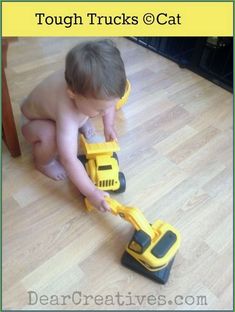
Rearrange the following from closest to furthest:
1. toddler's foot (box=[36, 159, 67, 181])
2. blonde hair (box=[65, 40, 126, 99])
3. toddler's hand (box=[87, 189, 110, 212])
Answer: blonde hair (box=[65, 40, 126, 99]) → toddler's hand (box=[87, 189, 110, 212]) → toddler's foot (box=[36, 159, 67, 181])

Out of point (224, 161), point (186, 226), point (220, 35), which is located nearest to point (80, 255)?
point (186, 226)

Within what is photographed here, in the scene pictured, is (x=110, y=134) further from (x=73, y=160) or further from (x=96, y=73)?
(x=96, y=73)

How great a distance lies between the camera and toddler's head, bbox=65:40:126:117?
2.05 feet

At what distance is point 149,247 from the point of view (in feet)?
2.23

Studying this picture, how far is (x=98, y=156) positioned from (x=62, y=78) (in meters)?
0.22

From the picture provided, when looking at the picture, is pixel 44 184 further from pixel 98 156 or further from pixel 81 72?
pixel 81 72

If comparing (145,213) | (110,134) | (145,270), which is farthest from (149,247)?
(110,134)

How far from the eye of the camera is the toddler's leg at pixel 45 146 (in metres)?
0.82

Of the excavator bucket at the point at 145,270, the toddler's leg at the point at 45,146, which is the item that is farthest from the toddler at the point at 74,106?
the excavator bucket at the point at 145,270

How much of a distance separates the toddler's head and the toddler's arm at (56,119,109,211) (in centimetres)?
11

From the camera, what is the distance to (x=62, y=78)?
79cm

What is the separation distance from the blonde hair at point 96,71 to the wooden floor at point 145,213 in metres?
0.34

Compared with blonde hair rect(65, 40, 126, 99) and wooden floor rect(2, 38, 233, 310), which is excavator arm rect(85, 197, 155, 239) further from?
blonde hair rect(65, 40, 126, 99)

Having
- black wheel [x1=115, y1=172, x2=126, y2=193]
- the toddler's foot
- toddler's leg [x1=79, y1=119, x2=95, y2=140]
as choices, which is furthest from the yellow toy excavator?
toddler's leg [x1=79, y1=119, x2=95, y2=140]
